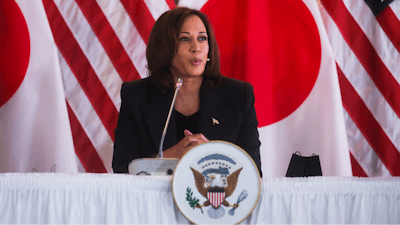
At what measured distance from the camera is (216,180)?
0.66m

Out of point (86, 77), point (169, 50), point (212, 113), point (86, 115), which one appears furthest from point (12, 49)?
point (212, 113)

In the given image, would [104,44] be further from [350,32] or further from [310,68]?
[350,32]

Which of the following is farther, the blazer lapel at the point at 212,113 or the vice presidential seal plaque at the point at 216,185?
the blazer lapel at the point at 212,113

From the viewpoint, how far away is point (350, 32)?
6.22 feet

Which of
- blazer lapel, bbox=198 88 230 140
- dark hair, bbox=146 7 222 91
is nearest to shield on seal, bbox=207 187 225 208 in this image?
blazer lapel, bbox=198 88 230 140

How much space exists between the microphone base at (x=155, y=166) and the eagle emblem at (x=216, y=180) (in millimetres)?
161

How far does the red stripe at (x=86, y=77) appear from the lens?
1.93m

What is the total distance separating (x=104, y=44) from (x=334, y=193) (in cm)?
160

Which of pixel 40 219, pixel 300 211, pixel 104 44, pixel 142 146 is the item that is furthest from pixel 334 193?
pixel 104 44

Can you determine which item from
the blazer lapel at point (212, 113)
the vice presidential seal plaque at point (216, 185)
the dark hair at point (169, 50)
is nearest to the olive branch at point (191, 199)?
the vice presidential seal plaque at point (216, 185)

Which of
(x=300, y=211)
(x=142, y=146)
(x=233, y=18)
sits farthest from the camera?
(x=233, y=18)

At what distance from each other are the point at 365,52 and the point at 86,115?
1.67m

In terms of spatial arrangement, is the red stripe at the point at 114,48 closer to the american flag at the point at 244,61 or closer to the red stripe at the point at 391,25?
the american flag at the point at 244,61

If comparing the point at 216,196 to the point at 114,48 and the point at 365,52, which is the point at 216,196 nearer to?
the point at 114,48
